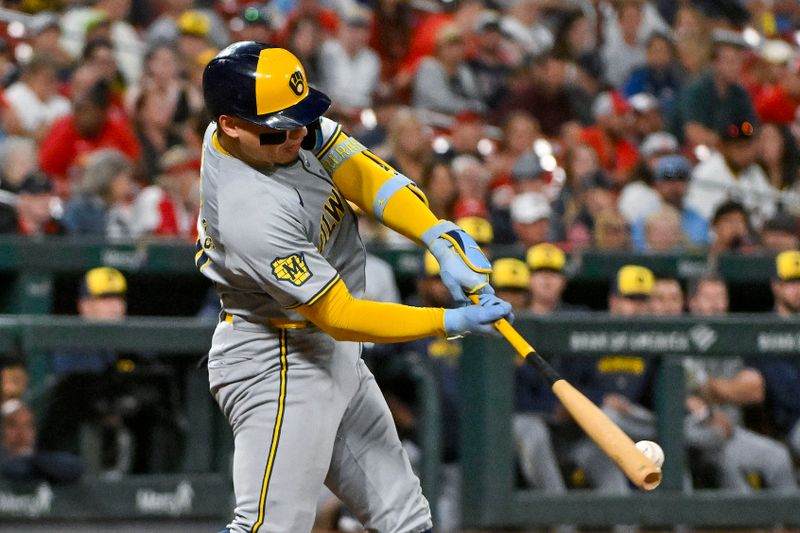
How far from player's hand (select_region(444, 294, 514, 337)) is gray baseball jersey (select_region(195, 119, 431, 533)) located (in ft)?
1.06

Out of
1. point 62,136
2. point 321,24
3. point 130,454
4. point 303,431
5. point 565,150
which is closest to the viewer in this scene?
point 303,431

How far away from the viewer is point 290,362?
4.04 meters

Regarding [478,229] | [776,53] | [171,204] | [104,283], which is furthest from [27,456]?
[776,53]

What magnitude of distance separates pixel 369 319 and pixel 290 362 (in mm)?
329

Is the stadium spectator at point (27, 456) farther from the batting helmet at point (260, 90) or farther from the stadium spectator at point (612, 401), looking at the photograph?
the batting helmet at point (260, 90)

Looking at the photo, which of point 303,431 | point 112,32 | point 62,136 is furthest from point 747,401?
point 112,32

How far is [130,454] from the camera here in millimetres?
6328

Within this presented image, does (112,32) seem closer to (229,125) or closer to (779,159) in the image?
(779,159)

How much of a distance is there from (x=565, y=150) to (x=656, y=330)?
3.21 metres

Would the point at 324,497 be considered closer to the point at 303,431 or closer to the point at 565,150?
the point at 303,431

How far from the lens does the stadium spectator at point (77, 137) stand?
8.53 m

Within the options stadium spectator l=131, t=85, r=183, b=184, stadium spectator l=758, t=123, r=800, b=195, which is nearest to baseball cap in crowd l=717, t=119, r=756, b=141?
stadium spectator l=758, t=123, r=800, b=195

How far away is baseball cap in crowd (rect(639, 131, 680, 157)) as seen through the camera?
31.7 ft

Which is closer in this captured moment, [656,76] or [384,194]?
[384,194]
